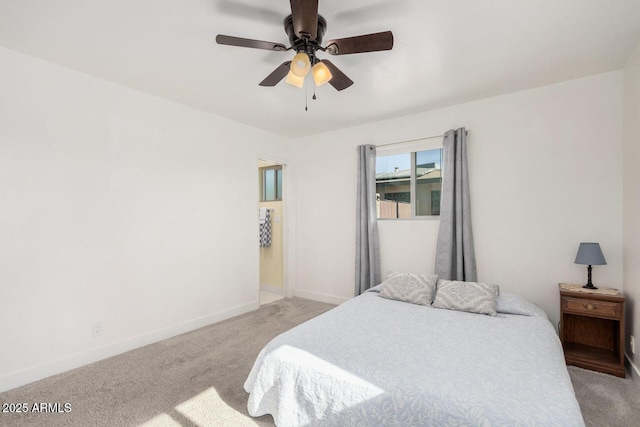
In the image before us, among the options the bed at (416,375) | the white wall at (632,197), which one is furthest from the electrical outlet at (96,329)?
the white wall at (632,197)

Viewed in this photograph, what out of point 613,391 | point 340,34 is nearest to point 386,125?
point 340,34

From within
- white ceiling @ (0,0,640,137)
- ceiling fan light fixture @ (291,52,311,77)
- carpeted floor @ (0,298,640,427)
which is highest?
white ceiling @ (0,0,640,137)

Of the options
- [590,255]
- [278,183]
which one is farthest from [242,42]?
[278,183]

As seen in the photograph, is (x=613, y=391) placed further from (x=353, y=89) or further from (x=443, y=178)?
(x=353, y=89)

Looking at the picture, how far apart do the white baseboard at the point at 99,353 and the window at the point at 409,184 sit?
248cm

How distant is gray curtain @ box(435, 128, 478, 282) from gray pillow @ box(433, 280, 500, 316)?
0.46 metres

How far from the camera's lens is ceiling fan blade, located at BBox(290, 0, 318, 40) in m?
1.54

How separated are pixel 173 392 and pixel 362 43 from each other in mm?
2654

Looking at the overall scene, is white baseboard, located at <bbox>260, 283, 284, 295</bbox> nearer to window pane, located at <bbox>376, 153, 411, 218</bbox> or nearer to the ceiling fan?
window pane, located at <bbox>376, 153, 411, 218</bbox>

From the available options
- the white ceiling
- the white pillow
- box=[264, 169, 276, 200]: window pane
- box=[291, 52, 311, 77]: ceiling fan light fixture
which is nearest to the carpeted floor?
the white pillow

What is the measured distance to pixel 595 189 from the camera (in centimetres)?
280

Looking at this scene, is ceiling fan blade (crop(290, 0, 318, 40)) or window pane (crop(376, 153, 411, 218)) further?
window pane (crop(376, 153, 411, 218))

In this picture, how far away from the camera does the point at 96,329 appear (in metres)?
2.71

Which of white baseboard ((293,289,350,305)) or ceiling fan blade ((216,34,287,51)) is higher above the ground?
ceiling fan blade ((216,34,287,51))
